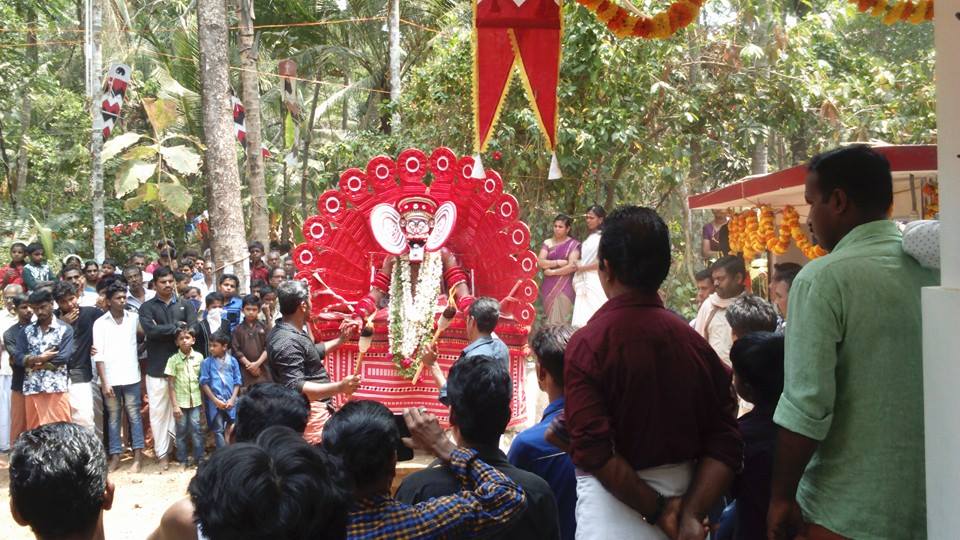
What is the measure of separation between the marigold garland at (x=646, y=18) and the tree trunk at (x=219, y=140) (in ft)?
18.9

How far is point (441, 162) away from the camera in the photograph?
25.6ft

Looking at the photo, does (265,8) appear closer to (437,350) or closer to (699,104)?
(699,104)

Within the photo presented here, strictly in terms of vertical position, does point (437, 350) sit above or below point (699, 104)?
below

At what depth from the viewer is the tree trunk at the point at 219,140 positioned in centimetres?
1000

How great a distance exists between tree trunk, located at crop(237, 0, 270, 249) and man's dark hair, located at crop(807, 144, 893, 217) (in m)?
11.7

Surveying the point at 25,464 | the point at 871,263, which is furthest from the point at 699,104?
the point at 25,464

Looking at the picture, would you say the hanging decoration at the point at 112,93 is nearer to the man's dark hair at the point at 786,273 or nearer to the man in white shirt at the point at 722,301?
the man in white shirt at the point at 722,301

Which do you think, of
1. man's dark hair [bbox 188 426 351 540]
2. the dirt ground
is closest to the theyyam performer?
the dirt ground

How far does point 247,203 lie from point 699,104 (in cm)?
1217

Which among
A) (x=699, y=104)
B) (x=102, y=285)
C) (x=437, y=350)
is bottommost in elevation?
(x=437, y=350)

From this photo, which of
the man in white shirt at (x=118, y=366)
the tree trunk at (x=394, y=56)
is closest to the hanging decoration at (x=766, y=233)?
the man in white shirt at (x=118, y=366)

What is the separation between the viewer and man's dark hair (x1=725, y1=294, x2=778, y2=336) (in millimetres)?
4062

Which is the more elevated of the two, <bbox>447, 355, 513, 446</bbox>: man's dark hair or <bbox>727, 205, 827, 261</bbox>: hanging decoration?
<bbox>727, 205, 827, 261</bbox>: hanging decoration

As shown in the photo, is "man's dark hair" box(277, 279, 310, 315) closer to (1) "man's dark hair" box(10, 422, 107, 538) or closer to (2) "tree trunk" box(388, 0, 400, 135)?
(1) "man's dark hair" box(10, 422, 107, 538)
